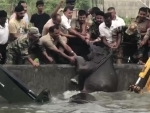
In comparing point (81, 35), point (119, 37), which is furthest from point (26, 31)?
point (119, 37)

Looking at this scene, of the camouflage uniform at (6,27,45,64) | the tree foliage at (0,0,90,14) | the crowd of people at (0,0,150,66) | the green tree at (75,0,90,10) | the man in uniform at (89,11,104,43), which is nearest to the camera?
the camouflage uniform at (6,27,45,64)

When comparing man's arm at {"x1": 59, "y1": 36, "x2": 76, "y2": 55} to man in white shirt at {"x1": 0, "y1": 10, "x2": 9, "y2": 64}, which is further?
man's arm at {"x1": 59, "y1": 36, "x2": 76, "y2": 55}

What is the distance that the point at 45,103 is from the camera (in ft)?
40.7

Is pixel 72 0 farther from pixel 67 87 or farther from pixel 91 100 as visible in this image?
pixel 91 100

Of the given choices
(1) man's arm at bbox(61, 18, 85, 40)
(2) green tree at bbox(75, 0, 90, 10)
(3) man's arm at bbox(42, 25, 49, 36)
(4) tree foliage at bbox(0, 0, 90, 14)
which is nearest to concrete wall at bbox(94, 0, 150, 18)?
(2) green tree at bbox(75, 0, 90, 10)

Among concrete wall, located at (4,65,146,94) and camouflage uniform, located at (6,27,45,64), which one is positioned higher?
camouflage uniform, located at (6,27,45,64)

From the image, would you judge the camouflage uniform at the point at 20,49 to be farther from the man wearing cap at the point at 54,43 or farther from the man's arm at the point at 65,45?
the man's arm at the point at 65,45

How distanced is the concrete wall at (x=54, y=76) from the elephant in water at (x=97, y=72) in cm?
31

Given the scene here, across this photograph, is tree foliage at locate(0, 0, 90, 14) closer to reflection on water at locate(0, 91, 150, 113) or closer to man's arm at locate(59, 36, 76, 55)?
man's arm at locate(59, 36, 76, 55)

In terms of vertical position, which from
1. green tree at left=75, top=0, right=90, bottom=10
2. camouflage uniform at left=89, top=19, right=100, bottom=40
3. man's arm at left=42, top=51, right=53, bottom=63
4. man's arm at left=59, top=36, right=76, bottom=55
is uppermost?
green tree at left=75, top=0, right=90, bottom=10

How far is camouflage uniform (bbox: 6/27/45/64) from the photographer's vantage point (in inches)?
525

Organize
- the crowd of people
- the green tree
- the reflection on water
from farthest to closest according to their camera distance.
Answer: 1. the green tree
2. the crowd of people
3. the reflection on water

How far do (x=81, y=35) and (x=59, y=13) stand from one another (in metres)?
0.75

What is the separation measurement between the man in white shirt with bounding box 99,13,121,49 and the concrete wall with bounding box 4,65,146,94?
592 millimetres
